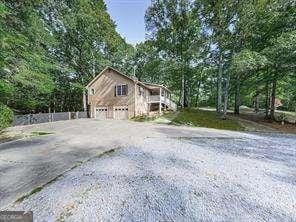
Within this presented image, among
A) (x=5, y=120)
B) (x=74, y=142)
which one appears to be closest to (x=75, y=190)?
(x=74, y=142)

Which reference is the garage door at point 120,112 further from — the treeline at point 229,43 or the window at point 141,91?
the treeline at point 229,43

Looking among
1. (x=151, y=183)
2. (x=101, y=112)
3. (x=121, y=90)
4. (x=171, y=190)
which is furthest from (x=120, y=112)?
(x=171, y=190)

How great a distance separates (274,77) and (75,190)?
20922 mm

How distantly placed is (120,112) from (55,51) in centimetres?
1149

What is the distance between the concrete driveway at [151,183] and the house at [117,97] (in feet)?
51.3

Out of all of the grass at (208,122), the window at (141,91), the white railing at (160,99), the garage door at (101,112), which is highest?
the window at (141,91)

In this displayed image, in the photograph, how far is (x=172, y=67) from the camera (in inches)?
1065

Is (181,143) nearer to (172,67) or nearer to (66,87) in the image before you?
(172,67)

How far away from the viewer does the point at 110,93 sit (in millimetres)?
26281

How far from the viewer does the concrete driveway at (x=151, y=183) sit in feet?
15.4

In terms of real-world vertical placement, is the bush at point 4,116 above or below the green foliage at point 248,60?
below

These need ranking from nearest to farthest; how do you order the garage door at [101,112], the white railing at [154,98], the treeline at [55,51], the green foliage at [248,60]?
the treeline at [55,51] < the green foliage at [248,60] < the garage door at [101,112] < the white railing at [154,98]

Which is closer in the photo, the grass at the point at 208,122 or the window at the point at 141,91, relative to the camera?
the grass at the point at 208,122

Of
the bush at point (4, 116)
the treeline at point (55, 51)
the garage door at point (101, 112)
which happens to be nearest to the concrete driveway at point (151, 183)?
the bush at point (4, 116)
